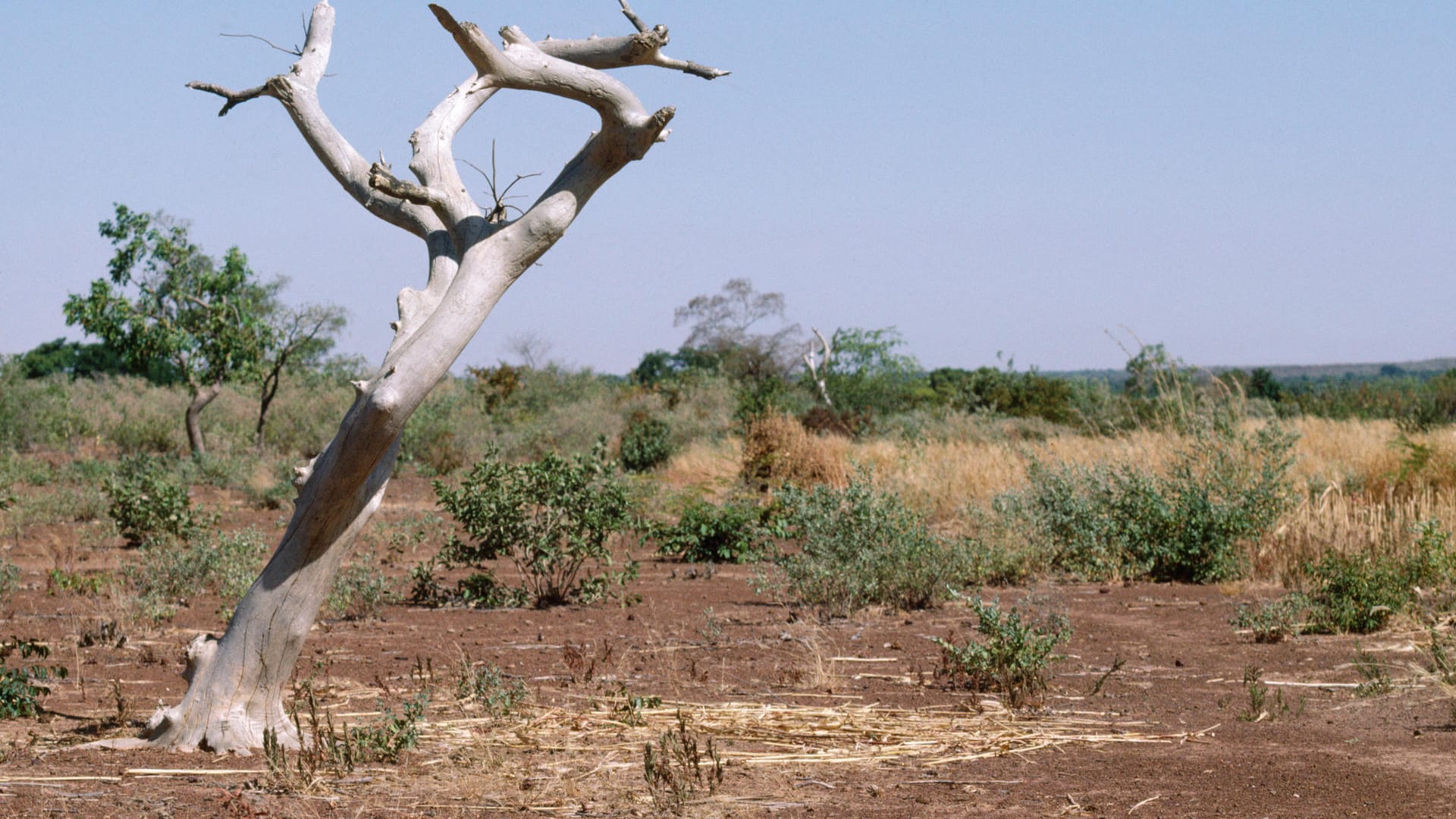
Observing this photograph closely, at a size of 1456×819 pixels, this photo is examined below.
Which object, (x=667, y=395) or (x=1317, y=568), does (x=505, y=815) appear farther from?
(x=667, y=395)

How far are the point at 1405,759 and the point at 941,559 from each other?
4.52m

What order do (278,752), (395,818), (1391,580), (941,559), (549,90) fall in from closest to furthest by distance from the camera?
(395,818), (278,752), (549,90), (1391,580), (941,559)

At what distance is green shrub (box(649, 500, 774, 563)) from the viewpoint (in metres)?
12.7

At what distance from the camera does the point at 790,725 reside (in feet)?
17.3

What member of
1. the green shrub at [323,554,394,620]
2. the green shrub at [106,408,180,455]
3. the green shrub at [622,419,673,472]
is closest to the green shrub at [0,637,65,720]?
the green shrub at [323,554,394,620]

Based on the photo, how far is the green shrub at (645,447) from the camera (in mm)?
21431

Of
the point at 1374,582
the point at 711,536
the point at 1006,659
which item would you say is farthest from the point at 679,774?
the point at 711,536

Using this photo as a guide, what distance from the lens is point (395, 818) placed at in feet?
12.7

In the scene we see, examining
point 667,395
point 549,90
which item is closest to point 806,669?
point 549,90

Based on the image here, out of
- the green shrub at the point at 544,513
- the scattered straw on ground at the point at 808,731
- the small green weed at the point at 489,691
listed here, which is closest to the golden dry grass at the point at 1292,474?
the green shrub at the point at 544,513

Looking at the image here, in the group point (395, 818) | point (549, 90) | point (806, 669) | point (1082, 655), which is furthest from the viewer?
point (1082, 655)

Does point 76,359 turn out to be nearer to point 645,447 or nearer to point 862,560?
point 645,447

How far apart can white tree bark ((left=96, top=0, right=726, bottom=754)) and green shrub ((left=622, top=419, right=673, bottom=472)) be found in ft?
53.3

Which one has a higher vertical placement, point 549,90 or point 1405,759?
point 549,90
